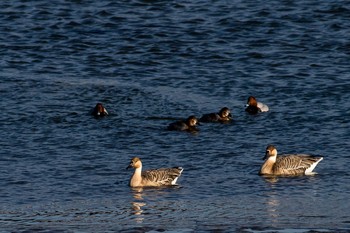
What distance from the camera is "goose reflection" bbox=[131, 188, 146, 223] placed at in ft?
48.7

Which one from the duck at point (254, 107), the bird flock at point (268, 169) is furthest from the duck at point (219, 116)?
the bird flock at point (268, 169)

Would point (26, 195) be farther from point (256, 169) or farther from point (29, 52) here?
point (29, 52)

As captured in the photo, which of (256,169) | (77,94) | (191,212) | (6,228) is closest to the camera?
(6,228)

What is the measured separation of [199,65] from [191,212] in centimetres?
1304

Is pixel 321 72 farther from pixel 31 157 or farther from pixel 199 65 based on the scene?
pixel 31 157

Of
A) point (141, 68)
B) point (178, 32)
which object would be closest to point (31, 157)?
point (141, 68)

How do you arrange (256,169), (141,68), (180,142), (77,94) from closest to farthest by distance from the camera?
(256,169) < (180,142) < (77,94) < (141,68)

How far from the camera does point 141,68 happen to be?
27812 mm

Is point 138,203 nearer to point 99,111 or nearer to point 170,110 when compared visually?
point 99,111

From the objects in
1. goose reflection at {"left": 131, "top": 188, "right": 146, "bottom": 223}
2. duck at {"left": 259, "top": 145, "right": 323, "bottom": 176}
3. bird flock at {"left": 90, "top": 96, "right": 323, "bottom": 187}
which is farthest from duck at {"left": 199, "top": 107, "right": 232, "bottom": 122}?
goose reflection at {"left": 131, "top": 188, "right": 146, "bottom": 223}

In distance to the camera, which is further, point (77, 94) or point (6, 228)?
point (77, 94)

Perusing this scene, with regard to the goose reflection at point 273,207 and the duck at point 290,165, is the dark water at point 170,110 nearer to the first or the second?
the goose reflection at point 273,207

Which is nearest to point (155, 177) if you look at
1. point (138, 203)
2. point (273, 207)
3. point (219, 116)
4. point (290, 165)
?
point (138, 203)

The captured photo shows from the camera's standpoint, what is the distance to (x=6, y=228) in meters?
14.1
